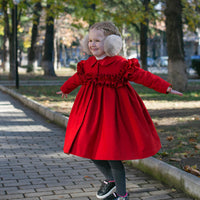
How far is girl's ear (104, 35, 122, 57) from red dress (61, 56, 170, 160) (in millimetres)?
74

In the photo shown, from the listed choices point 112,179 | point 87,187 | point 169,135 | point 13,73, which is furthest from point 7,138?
point 13,73

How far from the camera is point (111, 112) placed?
11.9ft

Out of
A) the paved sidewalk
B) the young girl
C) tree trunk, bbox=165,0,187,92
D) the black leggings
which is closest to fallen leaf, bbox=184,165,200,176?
the paved sidewalk

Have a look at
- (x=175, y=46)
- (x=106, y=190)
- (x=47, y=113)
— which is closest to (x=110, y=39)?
(x=106, y=190)

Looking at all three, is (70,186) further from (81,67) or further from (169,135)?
(169,135)

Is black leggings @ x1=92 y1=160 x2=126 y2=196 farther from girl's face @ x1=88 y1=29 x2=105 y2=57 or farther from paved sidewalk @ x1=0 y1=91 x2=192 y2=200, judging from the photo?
girl's face @ x1=88 y1=29 x2=105 y2=57

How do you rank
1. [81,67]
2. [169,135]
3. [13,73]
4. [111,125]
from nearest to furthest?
[111,125]
[81,67]
[169,135]
[13,73]

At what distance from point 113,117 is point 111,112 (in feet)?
0.16

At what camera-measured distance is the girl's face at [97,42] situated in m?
3.80

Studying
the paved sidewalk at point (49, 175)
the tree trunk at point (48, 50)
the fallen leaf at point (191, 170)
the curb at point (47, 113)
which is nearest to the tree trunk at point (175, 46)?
the curb at point (47, 113)

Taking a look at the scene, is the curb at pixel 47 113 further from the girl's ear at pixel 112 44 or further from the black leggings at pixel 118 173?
the girl's ear at pixel 112 44

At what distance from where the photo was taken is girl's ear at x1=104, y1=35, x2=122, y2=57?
371 centimetres

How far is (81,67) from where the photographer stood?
13.1 ft

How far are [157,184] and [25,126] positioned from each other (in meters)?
4.89
